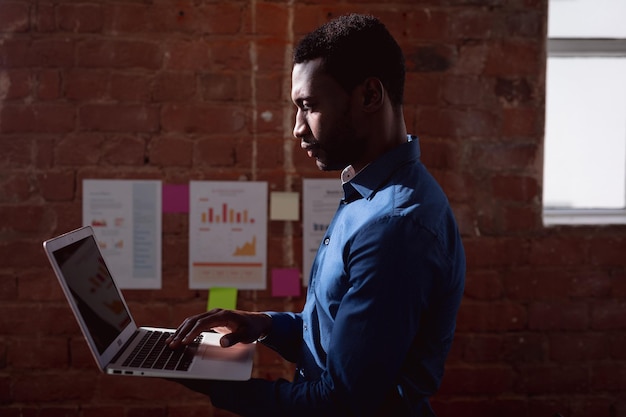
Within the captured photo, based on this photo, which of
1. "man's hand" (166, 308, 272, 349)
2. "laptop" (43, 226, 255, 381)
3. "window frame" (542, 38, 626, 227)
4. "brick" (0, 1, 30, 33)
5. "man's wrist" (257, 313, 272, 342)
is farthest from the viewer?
"window frame" (542, 38, 626, 227)

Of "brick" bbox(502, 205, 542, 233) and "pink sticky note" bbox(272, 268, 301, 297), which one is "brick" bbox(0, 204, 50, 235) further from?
"brick" bbox(502, 205, 542, 233)

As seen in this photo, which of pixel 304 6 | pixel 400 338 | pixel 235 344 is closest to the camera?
pixel 400 338

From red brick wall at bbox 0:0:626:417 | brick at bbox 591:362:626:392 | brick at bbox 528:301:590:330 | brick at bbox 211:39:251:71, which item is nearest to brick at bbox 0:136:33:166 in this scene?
red brick wall at bbox 0:0:626:417

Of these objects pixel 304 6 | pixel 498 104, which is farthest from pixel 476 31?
pixel 304 6

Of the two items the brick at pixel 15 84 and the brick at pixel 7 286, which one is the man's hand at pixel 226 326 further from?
the brick at pixel 15 84

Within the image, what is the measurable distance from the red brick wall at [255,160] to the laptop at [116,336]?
0.45 metres

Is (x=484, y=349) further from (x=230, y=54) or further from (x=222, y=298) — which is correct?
(x=230, y=54)

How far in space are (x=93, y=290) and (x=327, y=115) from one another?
61cm

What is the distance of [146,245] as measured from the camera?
5.42 ft

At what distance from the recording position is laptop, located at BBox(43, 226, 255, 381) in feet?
3.23

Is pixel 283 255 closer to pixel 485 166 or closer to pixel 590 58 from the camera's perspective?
pixel 485 166

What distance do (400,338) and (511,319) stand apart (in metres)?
0.98

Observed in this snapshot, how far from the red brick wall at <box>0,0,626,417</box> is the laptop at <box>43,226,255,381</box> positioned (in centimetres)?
45

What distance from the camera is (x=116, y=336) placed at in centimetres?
112
